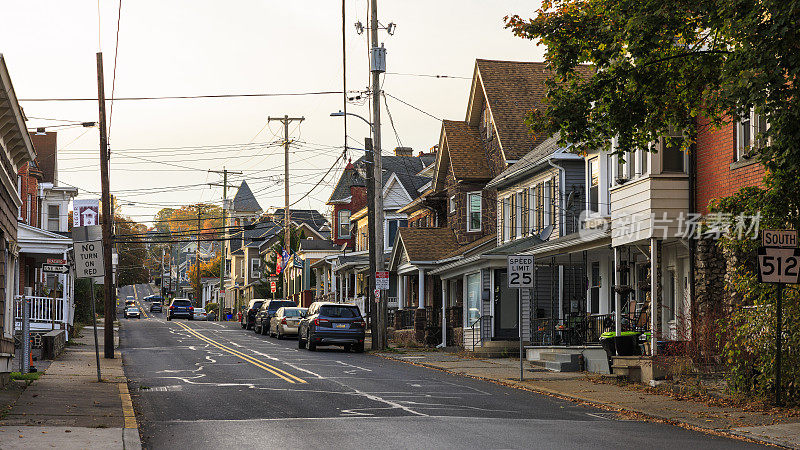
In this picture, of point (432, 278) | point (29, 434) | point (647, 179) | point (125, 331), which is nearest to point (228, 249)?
point (125, 331)

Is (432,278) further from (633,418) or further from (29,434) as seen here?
(29,434)

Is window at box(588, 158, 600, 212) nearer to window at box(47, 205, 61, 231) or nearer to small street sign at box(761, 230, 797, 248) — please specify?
small street sign at box(761, 230, 797, 248)

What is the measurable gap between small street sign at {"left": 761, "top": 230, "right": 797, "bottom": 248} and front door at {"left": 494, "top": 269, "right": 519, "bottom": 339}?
20.1 m

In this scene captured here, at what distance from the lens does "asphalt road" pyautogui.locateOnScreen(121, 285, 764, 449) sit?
12016 mm

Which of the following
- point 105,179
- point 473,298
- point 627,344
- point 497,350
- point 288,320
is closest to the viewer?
point 627,344

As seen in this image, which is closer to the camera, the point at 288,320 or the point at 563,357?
the point at 563,357

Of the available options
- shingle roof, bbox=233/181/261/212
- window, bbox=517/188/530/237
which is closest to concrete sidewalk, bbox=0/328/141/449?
window, bbox=517/188/530/237

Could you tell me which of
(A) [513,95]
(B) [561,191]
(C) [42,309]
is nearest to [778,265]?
(B) [561,191]

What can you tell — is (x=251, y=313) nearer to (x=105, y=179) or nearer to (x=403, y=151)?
(x=403, y=151)

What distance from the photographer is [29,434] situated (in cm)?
1182

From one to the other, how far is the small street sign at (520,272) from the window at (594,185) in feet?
18.6

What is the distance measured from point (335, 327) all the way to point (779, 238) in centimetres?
2162

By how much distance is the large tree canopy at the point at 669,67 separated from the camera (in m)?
12.6

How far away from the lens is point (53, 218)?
178 feet
